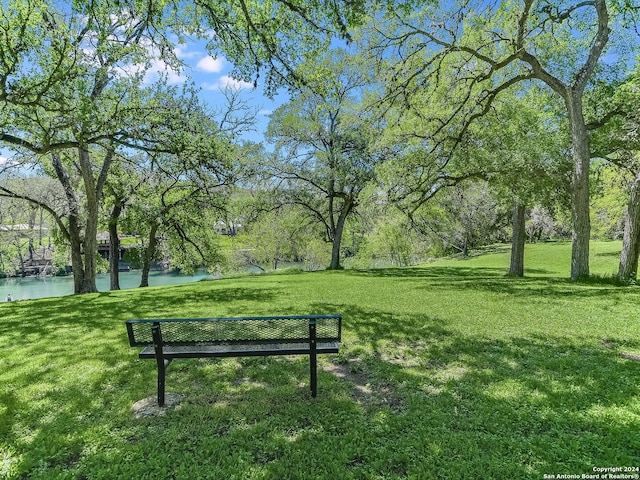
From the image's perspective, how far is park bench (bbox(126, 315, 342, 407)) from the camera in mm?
3715

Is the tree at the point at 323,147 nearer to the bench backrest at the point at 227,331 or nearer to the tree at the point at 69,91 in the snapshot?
the tree at the point at 69,91

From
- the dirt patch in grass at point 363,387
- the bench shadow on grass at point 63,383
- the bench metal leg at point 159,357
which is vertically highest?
the bench metal leg at point 159,357

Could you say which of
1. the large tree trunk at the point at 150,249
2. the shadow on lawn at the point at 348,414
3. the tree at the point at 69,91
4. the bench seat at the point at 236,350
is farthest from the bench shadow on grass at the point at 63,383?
the large tree trunk at the point at 150,249

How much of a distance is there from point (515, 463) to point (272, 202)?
59.0 ft

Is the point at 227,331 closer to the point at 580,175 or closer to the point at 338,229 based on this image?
the point at 580,175

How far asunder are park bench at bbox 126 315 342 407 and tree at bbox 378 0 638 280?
894 centimetres

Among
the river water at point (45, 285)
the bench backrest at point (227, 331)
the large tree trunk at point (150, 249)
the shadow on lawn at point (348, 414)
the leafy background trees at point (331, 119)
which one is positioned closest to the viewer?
the shadow on lawn at point (348, 414)

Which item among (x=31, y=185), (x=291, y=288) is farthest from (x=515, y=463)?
(x=31, y=185)

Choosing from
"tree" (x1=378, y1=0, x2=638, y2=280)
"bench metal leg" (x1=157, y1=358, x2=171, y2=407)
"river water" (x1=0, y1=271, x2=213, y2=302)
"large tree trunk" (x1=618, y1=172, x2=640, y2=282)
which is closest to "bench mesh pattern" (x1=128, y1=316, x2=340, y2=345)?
"bench metal leg" (x1=157, y1=358, x2=171, y2=407)

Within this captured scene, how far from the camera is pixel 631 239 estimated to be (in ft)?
33.9

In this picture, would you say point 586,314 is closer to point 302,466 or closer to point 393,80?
point 302,466

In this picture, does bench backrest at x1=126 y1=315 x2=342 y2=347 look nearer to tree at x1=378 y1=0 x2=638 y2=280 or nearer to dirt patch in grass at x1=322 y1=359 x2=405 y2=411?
dirt patch in grass at x1=322 y1=359 x2=405 y2=411

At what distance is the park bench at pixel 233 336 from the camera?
3.71m

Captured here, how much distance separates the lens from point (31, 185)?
16.0 m
